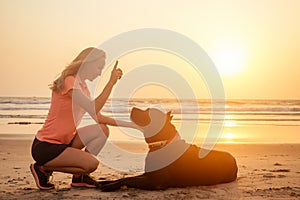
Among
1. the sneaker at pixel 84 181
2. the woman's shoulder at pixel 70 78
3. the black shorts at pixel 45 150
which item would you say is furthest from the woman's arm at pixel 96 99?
the sneaker at pixel 84 181

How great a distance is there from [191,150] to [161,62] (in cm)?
274

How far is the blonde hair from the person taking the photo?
4.41 meters

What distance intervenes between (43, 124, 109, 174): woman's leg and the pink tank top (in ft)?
0.57

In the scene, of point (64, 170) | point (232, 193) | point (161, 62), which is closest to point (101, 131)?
point (64, 170)

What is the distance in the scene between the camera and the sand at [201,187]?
4.44m

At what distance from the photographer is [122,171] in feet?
19.3

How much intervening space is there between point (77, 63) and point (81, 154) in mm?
928

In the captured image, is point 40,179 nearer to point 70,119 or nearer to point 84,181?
point 84,181

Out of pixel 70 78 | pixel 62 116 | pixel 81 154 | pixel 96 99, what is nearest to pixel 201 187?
pixel 81 154

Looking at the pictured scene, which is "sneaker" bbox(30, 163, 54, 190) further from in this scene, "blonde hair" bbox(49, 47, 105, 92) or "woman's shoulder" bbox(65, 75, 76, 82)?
"woman's shoulder" bbox(65, 75, 76, 82)

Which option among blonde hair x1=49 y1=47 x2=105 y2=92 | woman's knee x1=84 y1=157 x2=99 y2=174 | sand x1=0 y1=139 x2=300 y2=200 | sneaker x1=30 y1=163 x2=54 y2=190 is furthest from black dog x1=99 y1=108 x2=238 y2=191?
blonde hair x1=49 y1=47 x2=105 y2=92

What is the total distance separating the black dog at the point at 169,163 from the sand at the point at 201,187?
0.08m

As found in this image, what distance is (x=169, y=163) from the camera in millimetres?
4758

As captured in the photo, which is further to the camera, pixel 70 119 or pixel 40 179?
pixel 40 179
